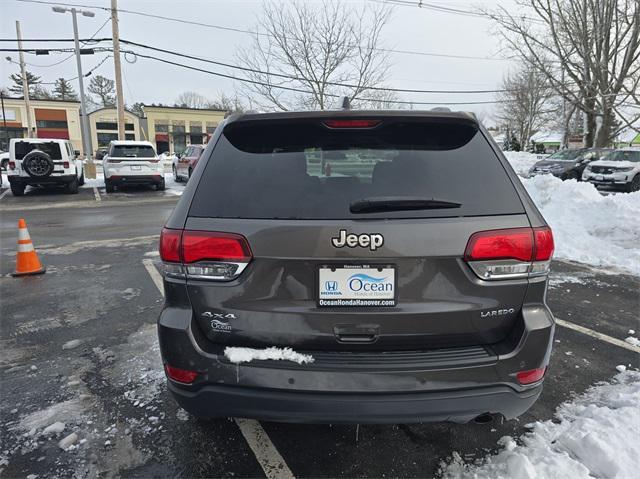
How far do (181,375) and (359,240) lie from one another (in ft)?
3.50

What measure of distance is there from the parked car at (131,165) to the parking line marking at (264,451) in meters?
16.3

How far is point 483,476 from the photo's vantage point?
2176mm

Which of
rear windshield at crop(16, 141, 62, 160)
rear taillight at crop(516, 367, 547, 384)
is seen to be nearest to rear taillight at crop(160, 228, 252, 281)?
rear taillight at crop(516, 367, 547, 384)

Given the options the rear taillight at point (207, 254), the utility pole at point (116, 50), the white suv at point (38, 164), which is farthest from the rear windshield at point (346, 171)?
the utility pole at point (116, 50)

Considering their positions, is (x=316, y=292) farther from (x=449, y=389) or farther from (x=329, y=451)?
(x=329, y=451)

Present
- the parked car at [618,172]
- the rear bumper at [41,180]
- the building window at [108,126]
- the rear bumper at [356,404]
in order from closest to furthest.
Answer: the rear bumper at [356,404] < the rear bumper at [41,180] < the parked car at [618,172] < the building window at [108,126]

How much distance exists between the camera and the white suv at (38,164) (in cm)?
1546

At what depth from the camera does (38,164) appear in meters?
15.5

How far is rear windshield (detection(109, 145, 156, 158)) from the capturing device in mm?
16750

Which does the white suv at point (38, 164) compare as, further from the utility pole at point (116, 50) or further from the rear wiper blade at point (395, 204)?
the rear wiper blade at point (395, 204)

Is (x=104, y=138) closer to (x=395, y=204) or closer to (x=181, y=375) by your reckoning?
(x=181, y=375)

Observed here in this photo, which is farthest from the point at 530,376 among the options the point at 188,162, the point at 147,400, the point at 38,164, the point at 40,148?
the point at 188,162

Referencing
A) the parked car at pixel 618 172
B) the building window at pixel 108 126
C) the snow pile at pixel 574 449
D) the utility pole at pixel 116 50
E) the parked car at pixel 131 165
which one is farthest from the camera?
the building window at pixel 108 126

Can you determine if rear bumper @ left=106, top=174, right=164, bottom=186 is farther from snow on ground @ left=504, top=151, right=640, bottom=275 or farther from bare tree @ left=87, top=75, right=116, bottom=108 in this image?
bare tree @ left=87, top=75, right=116, bottom=108
